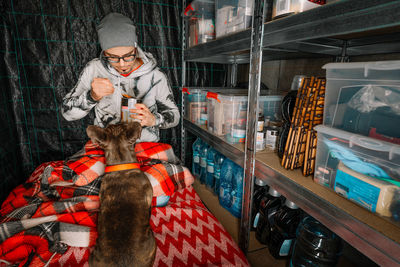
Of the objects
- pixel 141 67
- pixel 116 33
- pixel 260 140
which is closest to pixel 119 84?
pixel 141 67

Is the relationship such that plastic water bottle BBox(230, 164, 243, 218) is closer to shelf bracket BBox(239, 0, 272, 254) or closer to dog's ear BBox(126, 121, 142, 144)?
shelf bracket BBox(239, 0, 272, 254)

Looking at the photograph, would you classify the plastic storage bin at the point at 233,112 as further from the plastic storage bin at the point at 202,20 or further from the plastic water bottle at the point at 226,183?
the plastic storage bin at the point at 202,20

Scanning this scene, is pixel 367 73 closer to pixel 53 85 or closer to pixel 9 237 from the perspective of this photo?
pixel 9 237

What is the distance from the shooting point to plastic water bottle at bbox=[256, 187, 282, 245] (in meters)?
1.21

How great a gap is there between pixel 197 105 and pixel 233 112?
0.55 m

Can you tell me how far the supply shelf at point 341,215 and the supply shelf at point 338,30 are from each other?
49 centimetres

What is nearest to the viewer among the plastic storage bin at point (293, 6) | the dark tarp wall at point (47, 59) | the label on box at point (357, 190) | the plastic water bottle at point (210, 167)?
the label on box at point (357, 190)

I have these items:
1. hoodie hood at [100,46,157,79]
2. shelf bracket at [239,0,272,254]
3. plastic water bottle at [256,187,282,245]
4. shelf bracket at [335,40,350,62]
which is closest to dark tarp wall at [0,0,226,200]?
hoodie hood at [100,46,157,79]

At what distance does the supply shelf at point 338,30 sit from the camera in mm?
504

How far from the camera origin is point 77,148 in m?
1.95

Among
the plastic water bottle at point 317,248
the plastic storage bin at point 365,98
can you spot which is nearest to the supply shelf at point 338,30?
the plastic storage bin at point 365,98

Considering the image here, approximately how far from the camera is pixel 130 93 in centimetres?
163

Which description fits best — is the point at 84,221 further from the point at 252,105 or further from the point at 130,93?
the point at 252,105

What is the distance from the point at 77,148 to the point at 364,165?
81.8 inches
